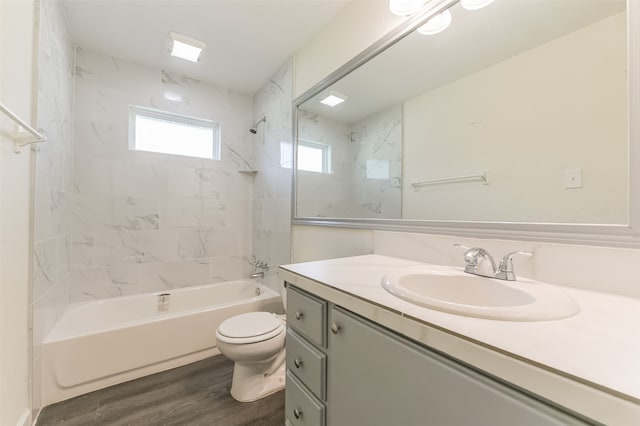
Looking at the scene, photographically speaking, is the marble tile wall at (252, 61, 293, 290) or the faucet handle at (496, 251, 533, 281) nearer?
the faucet handle at (496, 251, 533, 281)

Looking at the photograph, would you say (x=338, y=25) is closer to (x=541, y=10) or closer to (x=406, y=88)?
(x=406, y=88)

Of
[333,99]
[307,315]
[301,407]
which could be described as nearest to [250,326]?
[301,407]

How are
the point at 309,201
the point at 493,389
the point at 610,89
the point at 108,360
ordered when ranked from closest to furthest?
1. the point at 493,389
2. the point at 610,89
3. the point at 108,360
4. the point at 309,201

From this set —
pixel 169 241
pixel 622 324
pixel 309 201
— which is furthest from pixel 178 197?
pixel 622 324

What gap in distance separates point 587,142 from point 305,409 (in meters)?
1.33

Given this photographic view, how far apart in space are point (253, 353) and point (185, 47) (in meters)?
2.29

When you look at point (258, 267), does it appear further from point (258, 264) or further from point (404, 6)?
point (404, 6)

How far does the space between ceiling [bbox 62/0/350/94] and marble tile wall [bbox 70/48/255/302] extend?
0.79ft

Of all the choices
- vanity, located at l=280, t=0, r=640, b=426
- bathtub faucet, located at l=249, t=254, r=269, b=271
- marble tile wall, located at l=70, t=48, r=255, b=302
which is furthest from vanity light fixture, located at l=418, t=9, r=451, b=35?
bathtub faucet, located at l=249, t=254, r=269, b=271

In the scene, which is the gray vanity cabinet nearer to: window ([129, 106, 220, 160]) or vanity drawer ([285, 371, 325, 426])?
vanity drawer ([285, 371, 325, 426])

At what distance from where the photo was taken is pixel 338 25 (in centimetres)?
173

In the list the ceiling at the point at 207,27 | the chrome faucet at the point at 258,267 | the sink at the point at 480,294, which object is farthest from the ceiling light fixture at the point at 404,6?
the chrome faucet at the point at 258,267

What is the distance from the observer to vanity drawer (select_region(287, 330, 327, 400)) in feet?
2.81

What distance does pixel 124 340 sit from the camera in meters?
1.68
